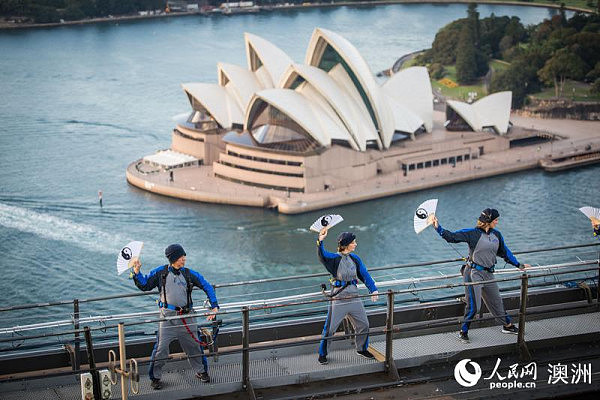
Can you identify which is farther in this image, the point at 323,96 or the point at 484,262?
the point at 323,96

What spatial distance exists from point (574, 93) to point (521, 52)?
6450mm

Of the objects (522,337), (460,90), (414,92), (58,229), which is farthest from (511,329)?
(460,90)

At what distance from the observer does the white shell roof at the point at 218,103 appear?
34500 millimetres

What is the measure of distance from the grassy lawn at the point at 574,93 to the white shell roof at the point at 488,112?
7.27m

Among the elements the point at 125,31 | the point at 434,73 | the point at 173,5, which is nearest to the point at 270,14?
the point at 173,5

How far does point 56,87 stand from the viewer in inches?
1891

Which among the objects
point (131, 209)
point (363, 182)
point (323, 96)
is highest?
point (323, 96)

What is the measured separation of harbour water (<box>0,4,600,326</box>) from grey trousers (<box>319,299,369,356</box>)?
7005mm

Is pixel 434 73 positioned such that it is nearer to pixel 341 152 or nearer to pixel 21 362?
pixel 341 152

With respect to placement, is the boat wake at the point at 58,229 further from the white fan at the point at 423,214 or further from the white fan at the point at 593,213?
the white fan at the point at 593,213

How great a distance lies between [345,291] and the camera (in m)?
6.91

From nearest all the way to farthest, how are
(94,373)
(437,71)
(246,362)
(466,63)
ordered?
(94,373)
(246,362)
(466,63)
(437,71)

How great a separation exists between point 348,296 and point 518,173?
1095 inches

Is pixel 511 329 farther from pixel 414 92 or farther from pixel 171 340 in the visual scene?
pixel 414 92
